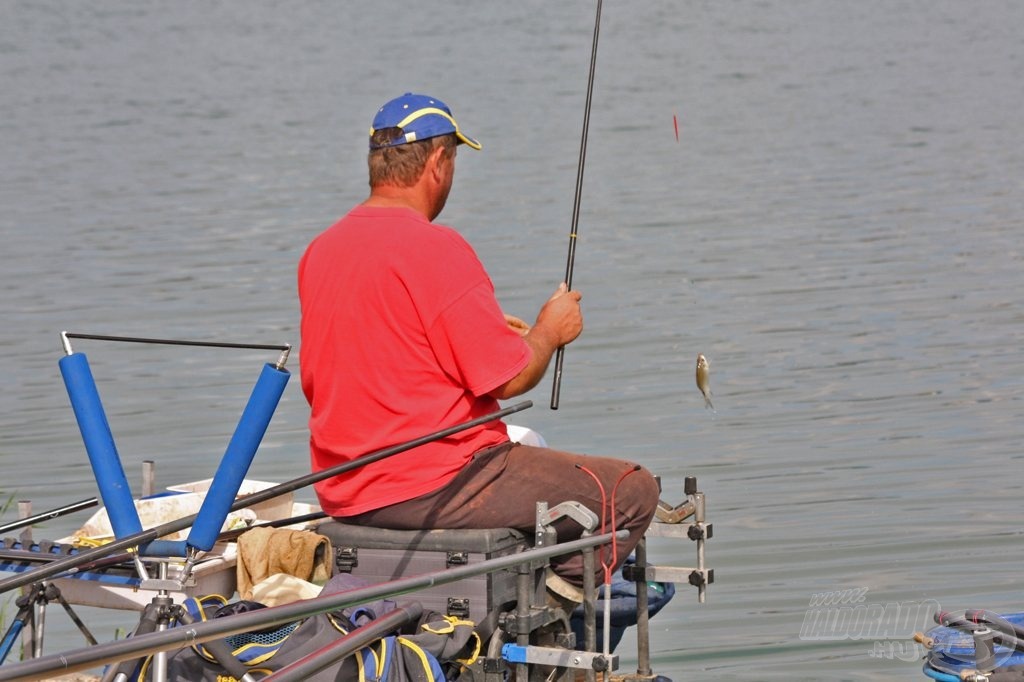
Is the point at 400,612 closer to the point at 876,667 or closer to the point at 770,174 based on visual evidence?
the point at 876,667

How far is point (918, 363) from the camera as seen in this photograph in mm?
9797

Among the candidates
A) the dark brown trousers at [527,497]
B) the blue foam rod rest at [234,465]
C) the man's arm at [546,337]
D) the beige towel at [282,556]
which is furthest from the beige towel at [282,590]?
the man's arm at [546,337]

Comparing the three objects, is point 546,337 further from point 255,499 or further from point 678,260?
point 678,260

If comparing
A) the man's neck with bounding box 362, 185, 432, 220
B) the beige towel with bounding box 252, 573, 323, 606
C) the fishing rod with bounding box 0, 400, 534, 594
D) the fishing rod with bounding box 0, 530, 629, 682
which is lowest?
the beige towel with bounding box 252, 573, 323, 606

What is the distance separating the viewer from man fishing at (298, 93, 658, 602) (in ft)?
13.4

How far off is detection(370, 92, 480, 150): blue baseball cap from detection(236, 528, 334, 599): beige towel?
3.35 ft

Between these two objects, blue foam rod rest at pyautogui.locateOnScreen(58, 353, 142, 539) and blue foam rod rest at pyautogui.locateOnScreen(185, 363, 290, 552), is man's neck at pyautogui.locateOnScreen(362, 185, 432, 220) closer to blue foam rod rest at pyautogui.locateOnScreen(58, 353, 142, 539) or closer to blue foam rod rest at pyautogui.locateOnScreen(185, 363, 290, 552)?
blue foam rod rest at pyautogui.locateOnScreen(185, 363, 290, 552)

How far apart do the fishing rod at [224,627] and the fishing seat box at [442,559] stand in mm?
152

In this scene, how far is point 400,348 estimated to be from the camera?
13.5 ft

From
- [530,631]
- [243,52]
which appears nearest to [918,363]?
Answer: [530,631]

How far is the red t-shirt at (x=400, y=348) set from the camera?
4086mm

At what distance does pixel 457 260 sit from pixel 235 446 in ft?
2.48

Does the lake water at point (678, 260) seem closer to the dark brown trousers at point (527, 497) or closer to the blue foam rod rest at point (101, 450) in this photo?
the dark brown trousers at point (527, 497)

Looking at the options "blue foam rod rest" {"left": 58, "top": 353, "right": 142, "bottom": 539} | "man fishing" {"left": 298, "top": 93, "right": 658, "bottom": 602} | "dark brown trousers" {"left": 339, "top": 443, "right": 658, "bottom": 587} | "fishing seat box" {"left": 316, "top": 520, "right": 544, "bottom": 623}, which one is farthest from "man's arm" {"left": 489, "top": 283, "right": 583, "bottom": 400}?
A: "blue foam rod rest" {"left": 58, "top": 353, "right": 142, "bottom": 539}
